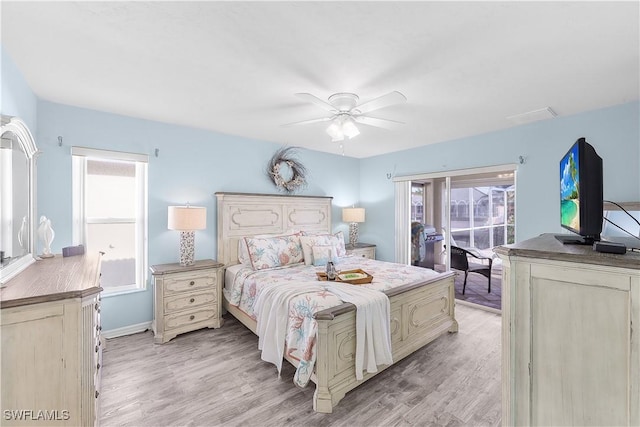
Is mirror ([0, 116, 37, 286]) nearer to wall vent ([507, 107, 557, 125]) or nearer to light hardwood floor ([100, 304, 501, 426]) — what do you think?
light hardwood floor ([100, 304, 501, 426])

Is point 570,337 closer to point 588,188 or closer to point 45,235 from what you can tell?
point 588,188

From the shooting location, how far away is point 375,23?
1536 millimetres

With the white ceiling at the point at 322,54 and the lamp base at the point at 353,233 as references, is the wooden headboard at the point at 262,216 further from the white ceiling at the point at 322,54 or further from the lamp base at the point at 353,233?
the white ceiling at the point at 322,54

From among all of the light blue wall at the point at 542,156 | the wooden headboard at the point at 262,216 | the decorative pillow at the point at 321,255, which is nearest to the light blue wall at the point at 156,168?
the wooden headboard at the point at 262,216

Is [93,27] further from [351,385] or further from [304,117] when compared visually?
[351,385]

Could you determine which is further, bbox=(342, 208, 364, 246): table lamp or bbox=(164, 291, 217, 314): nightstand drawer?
bbox=(342, 208, 364, 246): table lamp

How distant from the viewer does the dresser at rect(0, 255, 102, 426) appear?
3.78 feet

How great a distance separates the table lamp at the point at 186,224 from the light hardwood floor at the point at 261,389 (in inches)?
36.6

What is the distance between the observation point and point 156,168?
328 centimetres

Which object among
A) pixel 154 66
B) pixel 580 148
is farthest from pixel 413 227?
pixel 154 66

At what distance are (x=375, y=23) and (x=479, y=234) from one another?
13.5 feet

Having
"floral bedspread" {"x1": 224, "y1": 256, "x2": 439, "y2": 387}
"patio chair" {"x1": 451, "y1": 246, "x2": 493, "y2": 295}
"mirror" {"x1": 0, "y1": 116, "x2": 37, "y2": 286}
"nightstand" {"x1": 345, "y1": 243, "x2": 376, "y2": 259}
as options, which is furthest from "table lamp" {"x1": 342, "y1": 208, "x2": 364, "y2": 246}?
"mirror" {"x1": 0, "y1": 116, "x2": 37, "y2": 286}

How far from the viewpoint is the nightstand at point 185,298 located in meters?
2.91

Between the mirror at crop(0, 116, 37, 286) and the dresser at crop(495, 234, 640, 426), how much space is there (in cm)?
241
